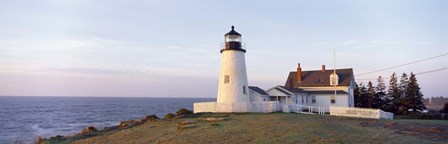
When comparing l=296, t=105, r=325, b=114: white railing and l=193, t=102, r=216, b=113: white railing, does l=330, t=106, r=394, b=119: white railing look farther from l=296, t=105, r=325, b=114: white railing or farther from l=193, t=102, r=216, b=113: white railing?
l=193, t=102, r=216, b=113: white railing

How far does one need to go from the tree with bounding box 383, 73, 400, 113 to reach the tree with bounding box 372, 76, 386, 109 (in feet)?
1.78

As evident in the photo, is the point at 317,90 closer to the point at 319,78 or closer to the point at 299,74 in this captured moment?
the point at 319,78

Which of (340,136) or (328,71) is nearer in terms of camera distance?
(340,136)

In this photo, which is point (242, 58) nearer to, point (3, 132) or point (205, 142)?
point (205, 142)

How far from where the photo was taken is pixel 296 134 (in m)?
15.6

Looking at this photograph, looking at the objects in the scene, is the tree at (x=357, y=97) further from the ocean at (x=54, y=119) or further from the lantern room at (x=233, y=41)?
the ocean at (x=54, y=119)

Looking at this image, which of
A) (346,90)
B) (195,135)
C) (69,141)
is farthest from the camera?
(346,90)

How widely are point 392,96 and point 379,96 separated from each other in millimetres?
2426

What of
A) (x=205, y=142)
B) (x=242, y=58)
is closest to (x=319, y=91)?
(x=242, y=58)

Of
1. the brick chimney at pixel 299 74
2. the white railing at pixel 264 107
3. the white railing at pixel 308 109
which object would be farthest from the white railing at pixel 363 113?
the brick chimney at pixel 299 74

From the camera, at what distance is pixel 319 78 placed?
134 feet

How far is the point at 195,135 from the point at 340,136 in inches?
250

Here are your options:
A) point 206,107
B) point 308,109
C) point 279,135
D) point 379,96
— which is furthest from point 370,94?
point 279,135

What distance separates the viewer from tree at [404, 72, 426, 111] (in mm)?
45375
